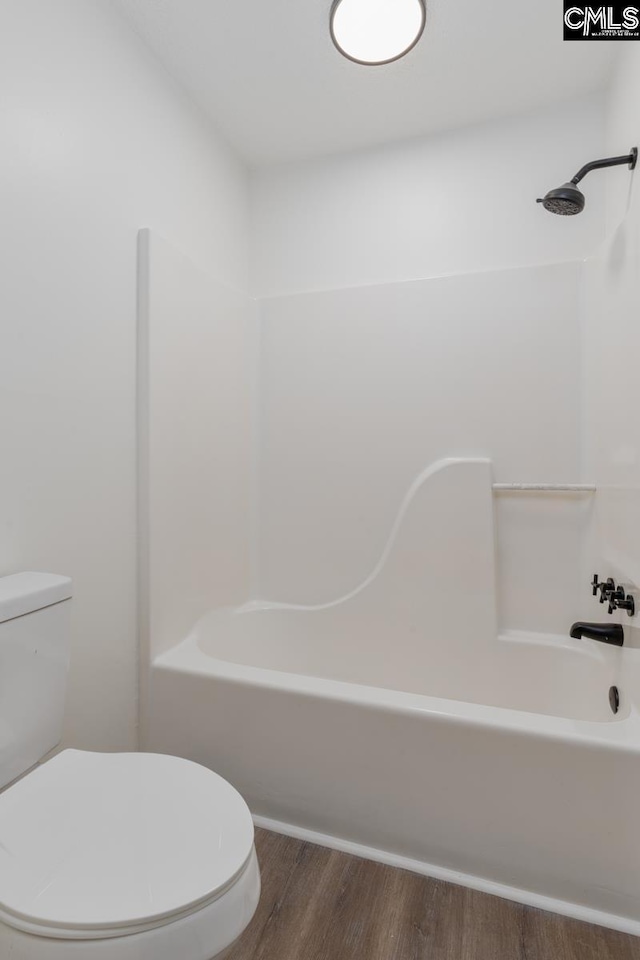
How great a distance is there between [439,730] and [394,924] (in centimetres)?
45

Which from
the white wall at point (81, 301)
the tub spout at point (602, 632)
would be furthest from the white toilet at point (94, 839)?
the tub spout at point (602, 632)

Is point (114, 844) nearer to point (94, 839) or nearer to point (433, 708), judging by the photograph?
point (94, 839)

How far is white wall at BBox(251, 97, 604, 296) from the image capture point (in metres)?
1.91

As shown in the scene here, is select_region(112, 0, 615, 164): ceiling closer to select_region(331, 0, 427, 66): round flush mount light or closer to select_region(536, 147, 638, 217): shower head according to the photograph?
select_region(331, 0, 427, 66): round flush mount light

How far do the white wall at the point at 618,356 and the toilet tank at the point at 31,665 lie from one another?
4.83 feet

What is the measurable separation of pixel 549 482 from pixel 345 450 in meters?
0.82

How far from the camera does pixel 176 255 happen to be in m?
1.76

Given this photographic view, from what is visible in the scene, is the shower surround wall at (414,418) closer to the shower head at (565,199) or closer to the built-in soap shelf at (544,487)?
the built-in soap shelf at (544,487)

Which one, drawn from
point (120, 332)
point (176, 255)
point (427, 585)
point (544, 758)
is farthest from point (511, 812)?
point (176, 255)

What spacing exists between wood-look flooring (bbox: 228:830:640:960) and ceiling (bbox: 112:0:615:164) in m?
2.48

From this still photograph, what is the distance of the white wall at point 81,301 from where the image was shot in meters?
1.24

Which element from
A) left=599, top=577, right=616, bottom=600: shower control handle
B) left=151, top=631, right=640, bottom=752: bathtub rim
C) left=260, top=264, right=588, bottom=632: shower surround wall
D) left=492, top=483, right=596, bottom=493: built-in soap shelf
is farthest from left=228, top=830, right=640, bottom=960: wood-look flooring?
left=492, top=483, right=596, bottom=493: built-in soap shelf

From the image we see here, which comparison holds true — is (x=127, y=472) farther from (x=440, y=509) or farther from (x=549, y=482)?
(x=549, y=482)

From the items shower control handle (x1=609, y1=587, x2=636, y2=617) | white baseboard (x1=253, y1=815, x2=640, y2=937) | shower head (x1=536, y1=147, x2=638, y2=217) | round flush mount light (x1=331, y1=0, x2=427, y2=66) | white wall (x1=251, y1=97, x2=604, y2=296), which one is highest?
round flush mount light (x1=331, y1=0, x2=427, y2=66)
